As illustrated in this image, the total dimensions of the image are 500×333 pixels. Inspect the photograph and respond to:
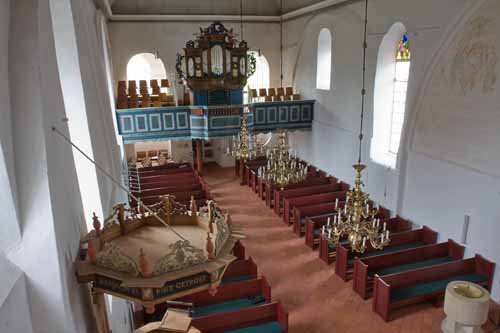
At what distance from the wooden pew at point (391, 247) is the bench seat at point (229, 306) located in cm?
266

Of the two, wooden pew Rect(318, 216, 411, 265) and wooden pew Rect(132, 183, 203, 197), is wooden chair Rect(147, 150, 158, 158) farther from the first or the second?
wooden pew Rect(318, 216, 411, 265)

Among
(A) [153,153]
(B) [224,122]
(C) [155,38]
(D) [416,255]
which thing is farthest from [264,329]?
(A) [153,153]

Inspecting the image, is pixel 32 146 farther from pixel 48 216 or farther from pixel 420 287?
pixel 420 287

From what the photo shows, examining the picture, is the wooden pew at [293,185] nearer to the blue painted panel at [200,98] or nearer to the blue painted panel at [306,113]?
the blue painted panel at [306,113]

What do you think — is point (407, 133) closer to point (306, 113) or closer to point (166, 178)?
point (306, 113)

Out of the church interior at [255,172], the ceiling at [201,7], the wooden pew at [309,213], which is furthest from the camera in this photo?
the ceiling at [201,7]

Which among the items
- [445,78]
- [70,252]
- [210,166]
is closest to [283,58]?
[210,166]

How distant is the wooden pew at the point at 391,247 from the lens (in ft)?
32.3

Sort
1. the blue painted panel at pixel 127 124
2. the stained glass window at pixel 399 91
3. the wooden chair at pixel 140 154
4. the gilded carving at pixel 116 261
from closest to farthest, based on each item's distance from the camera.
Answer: the gilded carving at pixel 116 261
the stained glass window at pixel 399 91
the blue painted panel at pixel 127 124
the wooden chair at pixel 140 154

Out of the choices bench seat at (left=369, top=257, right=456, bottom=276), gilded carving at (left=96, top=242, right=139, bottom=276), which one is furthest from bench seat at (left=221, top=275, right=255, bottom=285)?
gilded carving at (left=96, top=242, right=139, bottom=276)

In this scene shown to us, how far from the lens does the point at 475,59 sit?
915 centimetres

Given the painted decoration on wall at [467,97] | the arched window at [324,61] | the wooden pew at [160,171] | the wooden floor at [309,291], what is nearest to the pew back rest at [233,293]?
the wooden floor at [309,291]

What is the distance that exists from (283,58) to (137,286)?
18149 mm

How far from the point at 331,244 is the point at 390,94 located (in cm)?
549
